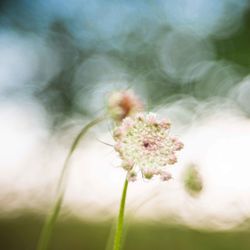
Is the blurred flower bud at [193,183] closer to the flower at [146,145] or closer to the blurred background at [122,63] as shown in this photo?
the flower at [146,145]

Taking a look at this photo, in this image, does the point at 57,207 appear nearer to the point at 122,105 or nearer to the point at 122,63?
the point at 122,105

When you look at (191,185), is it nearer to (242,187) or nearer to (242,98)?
(242,187)

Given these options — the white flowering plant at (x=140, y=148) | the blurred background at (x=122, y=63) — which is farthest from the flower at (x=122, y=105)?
the blurred background at (x=122, y=63)

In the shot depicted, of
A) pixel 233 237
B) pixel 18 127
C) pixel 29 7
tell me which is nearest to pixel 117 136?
pixel 233 237

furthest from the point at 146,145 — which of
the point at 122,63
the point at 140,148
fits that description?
the point at 122,63

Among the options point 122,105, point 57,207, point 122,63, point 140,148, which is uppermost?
point 122,63

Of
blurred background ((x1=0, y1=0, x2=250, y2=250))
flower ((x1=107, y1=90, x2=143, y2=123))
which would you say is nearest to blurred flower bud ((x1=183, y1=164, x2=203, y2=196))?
flower ((x1=107, y1=90, x2=143, y2=123))
